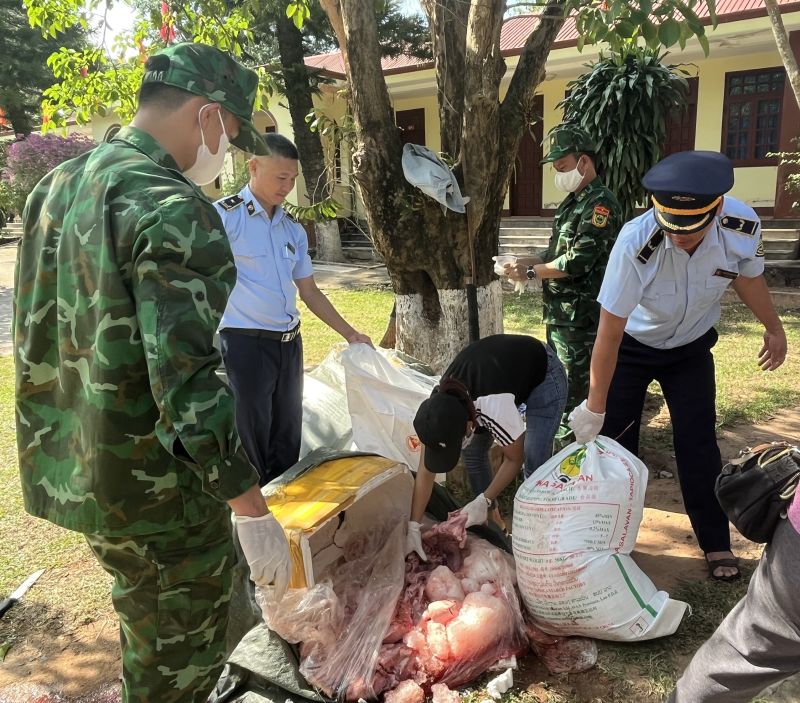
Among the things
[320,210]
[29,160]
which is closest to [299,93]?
[320,210]

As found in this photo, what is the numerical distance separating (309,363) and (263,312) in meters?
3.29

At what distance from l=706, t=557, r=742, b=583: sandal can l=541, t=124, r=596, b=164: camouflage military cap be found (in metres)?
1.95

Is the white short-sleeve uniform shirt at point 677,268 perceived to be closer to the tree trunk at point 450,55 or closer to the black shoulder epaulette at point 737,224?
the black shoulder epaulette at point 737,224

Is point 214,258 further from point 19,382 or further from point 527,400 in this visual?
point 527,400

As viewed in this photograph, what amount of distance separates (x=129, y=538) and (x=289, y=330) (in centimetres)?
156

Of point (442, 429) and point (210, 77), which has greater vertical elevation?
point (210, 77)

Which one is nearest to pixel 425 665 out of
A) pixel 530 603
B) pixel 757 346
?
pixel 530 603

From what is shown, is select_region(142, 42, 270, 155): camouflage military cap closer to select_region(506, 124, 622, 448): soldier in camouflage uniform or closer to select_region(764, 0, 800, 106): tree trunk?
select_region(506, 124, 622, 448): soldier in camouflage uniform

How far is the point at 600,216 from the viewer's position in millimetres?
3152

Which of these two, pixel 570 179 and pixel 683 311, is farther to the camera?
pixel 570 179

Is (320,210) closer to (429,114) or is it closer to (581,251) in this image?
(581,251)

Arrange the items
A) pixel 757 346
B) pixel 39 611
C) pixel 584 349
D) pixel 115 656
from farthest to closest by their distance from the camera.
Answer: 1. pixel 757 346
2. pixel 584 349
3. pixel 39 611
4. pixel 115 656

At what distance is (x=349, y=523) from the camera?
102 inches

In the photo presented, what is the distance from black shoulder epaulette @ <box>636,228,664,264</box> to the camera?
232cm
